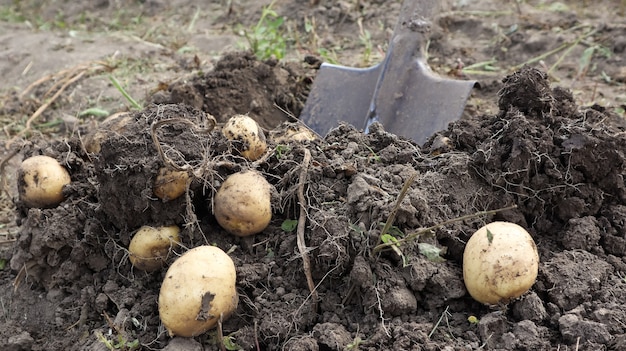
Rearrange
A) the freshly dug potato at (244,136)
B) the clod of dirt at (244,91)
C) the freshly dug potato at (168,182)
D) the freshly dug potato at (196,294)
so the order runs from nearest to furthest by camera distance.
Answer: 1. the freshly dug potato at (196,294)
2. the freshly dug potato at (168,182)
3. the freshly dug potato at (244,136)
4. the clod of dirt at (244,91)

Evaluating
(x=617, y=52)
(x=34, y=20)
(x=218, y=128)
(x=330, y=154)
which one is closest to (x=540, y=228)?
(x=330, y=154)

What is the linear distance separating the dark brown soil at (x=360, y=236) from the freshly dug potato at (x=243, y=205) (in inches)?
2.1

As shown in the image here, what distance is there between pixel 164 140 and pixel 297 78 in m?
1.48

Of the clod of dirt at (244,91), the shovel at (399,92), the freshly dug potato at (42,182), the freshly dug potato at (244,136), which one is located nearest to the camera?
the freshly dug potato at (244,136)

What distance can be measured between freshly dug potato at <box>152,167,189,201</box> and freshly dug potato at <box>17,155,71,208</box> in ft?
1.83

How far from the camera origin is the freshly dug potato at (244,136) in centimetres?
231

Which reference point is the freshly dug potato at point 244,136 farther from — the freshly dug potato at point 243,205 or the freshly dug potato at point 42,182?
the freshly dug potato at point 42,182

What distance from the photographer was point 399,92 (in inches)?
125

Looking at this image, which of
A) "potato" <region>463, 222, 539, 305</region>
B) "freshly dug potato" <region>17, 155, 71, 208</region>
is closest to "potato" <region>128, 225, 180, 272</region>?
"freshly dug potato" <region>17, 155, 71, 208</region>

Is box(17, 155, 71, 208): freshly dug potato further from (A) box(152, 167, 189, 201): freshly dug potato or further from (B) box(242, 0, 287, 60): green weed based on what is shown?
(B) box(242, 0, 287, 60): green weed

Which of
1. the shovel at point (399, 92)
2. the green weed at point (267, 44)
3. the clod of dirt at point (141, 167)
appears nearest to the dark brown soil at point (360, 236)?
the clod of dirt at point (141, 167)

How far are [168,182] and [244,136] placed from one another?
34 centimetres

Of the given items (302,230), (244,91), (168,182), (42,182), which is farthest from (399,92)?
(42,182)

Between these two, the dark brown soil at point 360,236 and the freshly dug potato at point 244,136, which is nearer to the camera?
the dark brown soil at point 360,236
